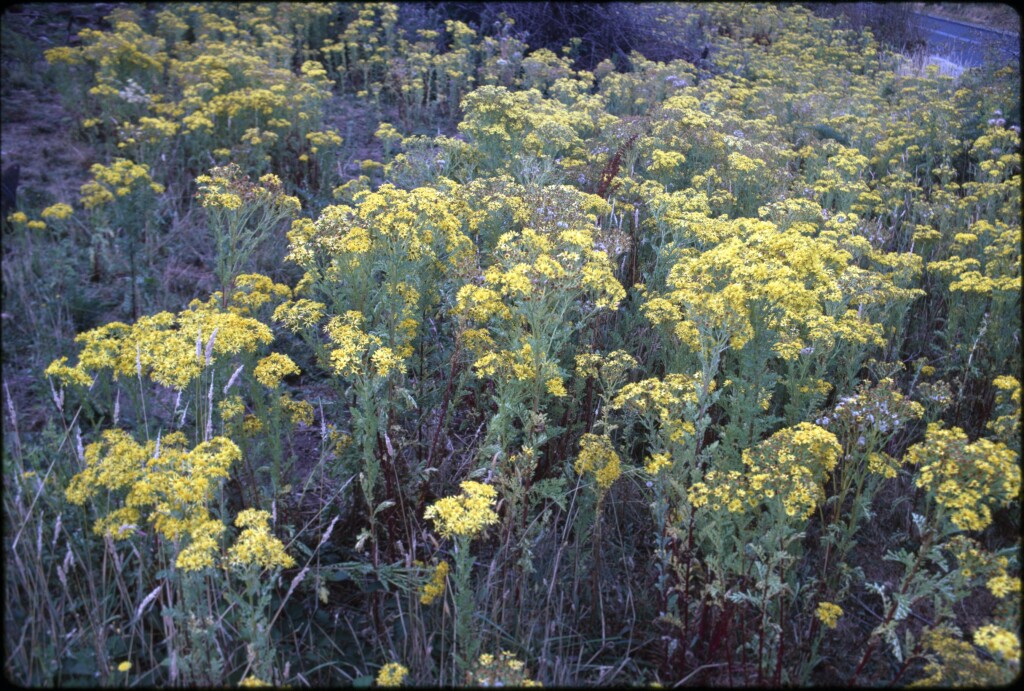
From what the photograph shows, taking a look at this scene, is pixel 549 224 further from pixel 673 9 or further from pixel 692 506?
pixel 673 9

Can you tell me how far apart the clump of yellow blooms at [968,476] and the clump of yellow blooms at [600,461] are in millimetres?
1340

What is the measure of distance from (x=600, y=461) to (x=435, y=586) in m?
0.97

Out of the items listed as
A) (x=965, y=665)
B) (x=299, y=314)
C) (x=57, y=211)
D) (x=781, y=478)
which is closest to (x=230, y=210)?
(x=299, y=314)

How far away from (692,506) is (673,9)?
16258mm

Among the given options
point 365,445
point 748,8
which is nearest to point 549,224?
point 365,445

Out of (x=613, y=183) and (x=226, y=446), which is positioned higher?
(x=613, y=183)

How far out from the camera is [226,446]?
2.82 meters

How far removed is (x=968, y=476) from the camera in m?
2.83

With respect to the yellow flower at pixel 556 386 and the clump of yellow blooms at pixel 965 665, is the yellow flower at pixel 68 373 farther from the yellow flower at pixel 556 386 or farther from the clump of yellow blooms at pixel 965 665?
the clump of yellow blooms at pixel 965 665

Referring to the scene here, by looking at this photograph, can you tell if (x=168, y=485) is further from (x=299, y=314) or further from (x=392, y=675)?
(x=299, y=314)

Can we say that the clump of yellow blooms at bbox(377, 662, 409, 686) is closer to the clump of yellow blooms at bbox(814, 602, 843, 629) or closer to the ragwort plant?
→ the ragwort plant

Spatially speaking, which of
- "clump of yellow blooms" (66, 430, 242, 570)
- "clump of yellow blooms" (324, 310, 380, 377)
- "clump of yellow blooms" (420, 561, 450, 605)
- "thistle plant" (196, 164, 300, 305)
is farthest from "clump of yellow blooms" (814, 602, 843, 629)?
"thistle plant" (196, 164, 300, 305)

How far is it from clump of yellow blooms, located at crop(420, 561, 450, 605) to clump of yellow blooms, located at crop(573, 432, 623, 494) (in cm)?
81

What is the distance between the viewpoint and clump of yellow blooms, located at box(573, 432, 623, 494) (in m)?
3.06
